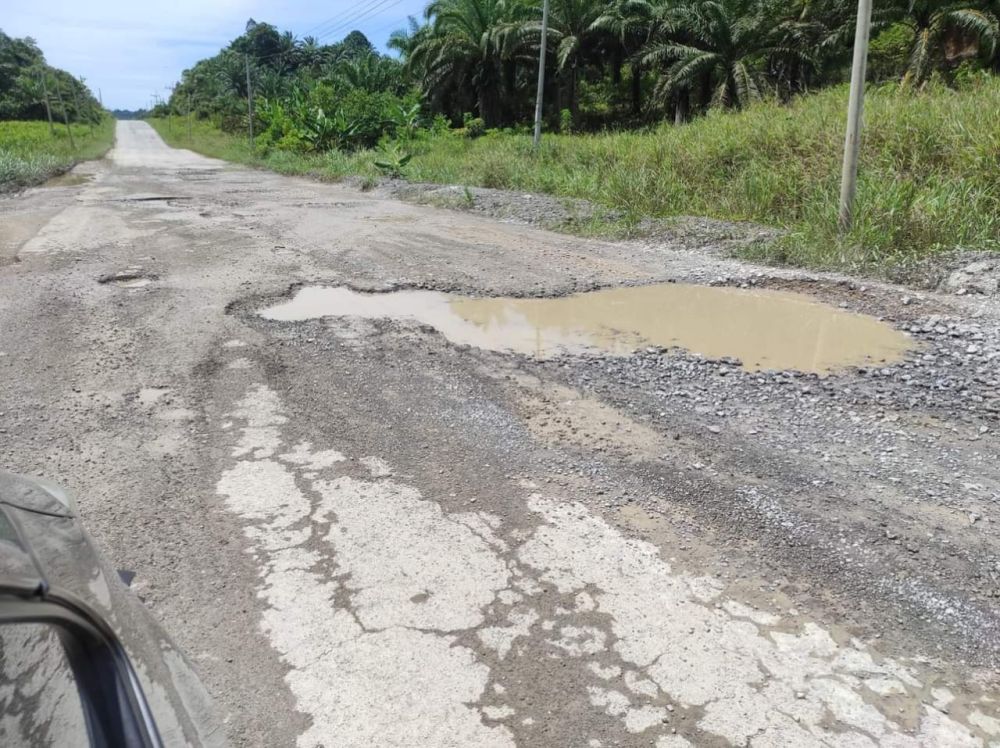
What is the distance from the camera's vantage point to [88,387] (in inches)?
198

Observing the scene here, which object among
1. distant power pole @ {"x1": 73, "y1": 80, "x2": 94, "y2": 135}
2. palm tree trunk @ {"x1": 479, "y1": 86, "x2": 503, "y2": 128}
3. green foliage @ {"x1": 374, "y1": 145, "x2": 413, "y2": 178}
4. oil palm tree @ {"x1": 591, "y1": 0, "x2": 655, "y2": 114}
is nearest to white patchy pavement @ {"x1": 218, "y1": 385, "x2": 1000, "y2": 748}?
green foliage @ {"x1": 374, "y1": 145, "x2": 413, "y2": 178}

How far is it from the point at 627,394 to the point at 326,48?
8333 centimetres

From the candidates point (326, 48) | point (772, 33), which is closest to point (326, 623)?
point (772, 33)

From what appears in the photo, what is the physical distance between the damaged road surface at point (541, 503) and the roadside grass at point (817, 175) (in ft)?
5.66

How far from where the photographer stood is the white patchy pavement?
2.33 m

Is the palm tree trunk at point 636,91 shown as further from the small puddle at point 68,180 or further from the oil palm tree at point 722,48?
the small puddle at point 68,180

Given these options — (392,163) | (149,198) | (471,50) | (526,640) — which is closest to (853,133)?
(526,640)

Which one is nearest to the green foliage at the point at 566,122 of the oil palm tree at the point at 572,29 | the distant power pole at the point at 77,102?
the oil palm tree at the point at 572,29

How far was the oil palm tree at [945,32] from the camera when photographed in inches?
797

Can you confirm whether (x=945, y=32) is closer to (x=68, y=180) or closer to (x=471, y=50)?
(x=471, y=50)

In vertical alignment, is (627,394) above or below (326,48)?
below

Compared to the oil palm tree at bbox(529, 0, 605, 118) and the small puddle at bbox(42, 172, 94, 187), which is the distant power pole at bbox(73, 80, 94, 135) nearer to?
the small puddle at bbox(42, 172, 94, 187)

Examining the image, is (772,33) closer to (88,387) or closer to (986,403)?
(986,403)

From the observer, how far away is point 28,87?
65.4 meters
